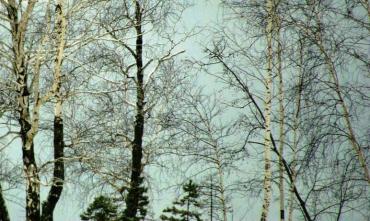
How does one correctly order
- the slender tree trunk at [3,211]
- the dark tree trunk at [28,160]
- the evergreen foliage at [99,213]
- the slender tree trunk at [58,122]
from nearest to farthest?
the dark tree trunk at [28,160], the slender tree trunk at [58,122], the slender tree trunk at [3,211], the evergreen foliage at [99,213]

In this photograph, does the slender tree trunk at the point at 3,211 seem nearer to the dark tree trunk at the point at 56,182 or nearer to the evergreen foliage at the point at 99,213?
the dark tree trunk at the point at 56,182

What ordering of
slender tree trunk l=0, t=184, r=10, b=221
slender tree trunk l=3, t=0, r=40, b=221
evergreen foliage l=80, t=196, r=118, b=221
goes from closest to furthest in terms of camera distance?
slender tree trunk l=3, t=0, r=40, b=221 < slender tree trunk l=0, t=184, r=10, b=221 < evergreen foliage l=80, t=196, r=118, b=221

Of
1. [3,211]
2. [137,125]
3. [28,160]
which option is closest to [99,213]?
[137,125]

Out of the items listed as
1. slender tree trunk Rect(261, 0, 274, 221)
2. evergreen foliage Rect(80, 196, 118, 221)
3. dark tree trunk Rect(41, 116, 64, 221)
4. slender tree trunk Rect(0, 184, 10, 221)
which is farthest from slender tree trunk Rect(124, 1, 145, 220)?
evergreen foliage Rect(80, 196, 118, 221)

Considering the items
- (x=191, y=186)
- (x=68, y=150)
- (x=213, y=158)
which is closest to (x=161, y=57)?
(x=68, y=150)

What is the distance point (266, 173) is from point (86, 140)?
4.54m

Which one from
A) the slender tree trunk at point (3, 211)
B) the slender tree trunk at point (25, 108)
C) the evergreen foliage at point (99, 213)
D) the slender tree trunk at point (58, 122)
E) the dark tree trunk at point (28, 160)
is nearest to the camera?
the slender tree trunk at point (25, 108)

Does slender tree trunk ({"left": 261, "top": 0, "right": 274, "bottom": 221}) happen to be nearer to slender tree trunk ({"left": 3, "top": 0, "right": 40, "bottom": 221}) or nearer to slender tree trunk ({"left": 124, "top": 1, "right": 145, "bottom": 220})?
slender tree trunk ({"left": 124, "top": 1, "right": 145, "bottom": 220})

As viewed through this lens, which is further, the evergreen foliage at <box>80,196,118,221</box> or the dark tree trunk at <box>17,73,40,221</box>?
the evergreen foliage at <box>80,196,118,221</box>

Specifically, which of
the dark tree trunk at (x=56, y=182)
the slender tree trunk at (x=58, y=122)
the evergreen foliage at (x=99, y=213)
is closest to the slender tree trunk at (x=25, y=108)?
the slender tree trunk at (x=58, y=122)

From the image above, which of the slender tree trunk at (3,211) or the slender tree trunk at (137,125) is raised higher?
the slender tree trunk at (137,125)

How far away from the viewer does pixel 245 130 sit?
1188 centimetres

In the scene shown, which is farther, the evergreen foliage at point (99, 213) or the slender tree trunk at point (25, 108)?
the evergreen foliage at point (99, 213)

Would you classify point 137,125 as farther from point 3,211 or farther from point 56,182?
point 3,211
